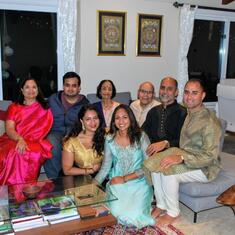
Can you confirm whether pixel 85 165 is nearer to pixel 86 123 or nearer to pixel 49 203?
pixel 86 123

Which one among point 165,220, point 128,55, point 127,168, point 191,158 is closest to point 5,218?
point 127,168

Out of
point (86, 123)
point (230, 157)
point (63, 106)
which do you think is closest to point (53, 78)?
point (63, 106)

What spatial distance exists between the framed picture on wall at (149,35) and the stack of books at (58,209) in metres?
3.33

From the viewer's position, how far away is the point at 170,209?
8.13 ft

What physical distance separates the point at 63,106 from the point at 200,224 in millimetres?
1712

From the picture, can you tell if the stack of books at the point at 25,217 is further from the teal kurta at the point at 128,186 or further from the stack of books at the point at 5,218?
the teal kurta at the point at 128,186

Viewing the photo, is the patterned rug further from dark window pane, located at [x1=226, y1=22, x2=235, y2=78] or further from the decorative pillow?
dark window pane, located at [x1=226, y1=22, x2=235, y2=78]

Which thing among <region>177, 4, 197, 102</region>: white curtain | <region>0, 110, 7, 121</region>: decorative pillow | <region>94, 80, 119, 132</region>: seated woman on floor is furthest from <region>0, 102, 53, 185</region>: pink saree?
<region>177, 4, 197, 102</region>: white curtain

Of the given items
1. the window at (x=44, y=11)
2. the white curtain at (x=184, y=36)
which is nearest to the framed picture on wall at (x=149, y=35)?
the white curtain at (x=184, y=36)

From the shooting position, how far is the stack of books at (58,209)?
1874mm

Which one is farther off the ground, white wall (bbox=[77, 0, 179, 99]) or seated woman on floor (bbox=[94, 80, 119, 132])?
white wall (bbox=[77, 0, 179, 99])

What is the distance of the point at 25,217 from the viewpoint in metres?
1.83

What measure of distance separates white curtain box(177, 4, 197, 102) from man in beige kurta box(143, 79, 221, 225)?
284 centimetres

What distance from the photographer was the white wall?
4.55 metres
